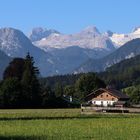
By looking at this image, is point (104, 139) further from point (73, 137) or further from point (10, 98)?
point (10, 98)

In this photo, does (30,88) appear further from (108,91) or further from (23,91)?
(108,91)

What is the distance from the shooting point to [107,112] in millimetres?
70625

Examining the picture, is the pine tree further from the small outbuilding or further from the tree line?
the small outbuilding

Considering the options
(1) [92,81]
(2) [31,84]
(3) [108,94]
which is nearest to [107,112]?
(2) [31,84]

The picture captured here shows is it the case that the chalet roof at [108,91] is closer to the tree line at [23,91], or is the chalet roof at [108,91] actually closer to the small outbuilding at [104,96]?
the small outbuilding at [104,96]

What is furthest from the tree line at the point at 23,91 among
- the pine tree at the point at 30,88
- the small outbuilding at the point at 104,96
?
the small outbuilding at the point at 104,96

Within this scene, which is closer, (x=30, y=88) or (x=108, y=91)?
(x=30, y=88)

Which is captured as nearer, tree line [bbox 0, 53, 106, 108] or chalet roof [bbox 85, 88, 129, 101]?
tree line [bbox 0, 53, 106, 108]

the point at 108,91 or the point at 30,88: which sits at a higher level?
the point at 108,91

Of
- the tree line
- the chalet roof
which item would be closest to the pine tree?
the tree line

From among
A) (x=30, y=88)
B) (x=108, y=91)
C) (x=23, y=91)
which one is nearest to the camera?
(x=23, y=91)

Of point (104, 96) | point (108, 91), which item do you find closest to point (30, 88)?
point (108, 91)

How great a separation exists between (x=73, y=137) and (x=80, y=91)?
527 feet

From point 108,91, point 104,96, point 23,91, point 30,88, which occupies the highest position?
point 108,91
